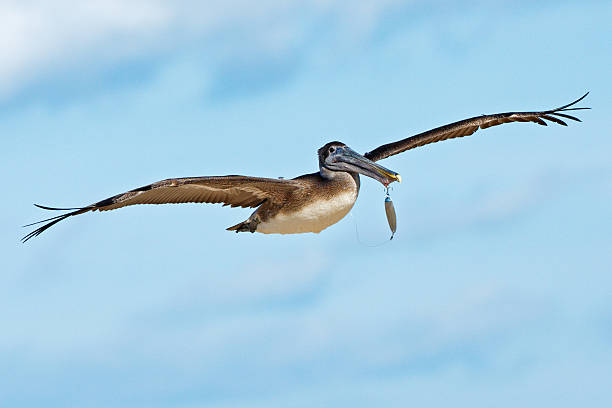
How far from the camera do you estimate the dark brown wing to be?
18.4 m

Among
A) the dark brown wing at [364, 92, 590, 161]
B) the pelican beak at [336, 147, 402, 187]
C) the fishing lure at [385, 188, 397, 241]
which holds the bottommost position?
the fishing lure at [385, 188, 397, 241]

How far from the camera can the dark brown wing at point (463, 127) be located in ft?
60.3

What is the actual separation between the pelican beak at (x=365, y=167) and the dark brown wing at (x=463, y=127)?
7.25 feet

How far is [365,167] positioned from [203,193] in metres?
2.55

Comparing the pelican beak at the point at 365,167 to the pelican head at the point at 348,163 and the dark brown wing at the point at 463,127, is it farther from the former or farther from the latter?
the dark brown wing at the point at 463,127

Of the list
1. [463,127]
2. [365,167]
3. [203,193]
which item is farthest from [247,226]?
[463,127]

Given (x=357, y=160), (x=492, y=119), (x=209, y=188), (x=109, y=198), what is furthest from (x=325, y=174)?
(x=492, y=119)

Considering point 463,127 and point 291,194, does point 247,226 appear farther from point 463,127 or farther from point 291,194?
point 463,127

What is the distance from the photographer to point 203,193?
52.9ft

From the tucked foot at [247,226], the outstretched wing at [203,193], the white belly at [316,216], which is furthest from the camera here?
the tucked foot at [247,226]

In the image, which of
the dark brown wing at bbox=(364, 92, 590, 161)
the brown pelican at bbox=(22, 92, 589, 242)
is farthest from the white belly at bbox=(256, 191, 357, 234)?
the dark brown wing at bbox=(364, 92, 590, 161)

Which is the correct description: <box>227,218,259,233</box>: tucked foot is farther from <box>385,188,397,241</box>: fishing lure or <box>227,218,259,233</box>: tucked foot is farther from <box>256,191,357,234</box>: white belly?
<box>385,188,397,241</box>: fishing lure

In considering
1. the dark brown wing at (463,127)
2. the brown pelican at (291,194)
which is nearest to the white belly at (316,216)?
the brown pelican at (291,194)

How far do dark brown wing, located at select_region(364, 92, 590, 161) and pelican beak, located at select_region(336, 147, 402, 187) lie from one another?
7.25ft
